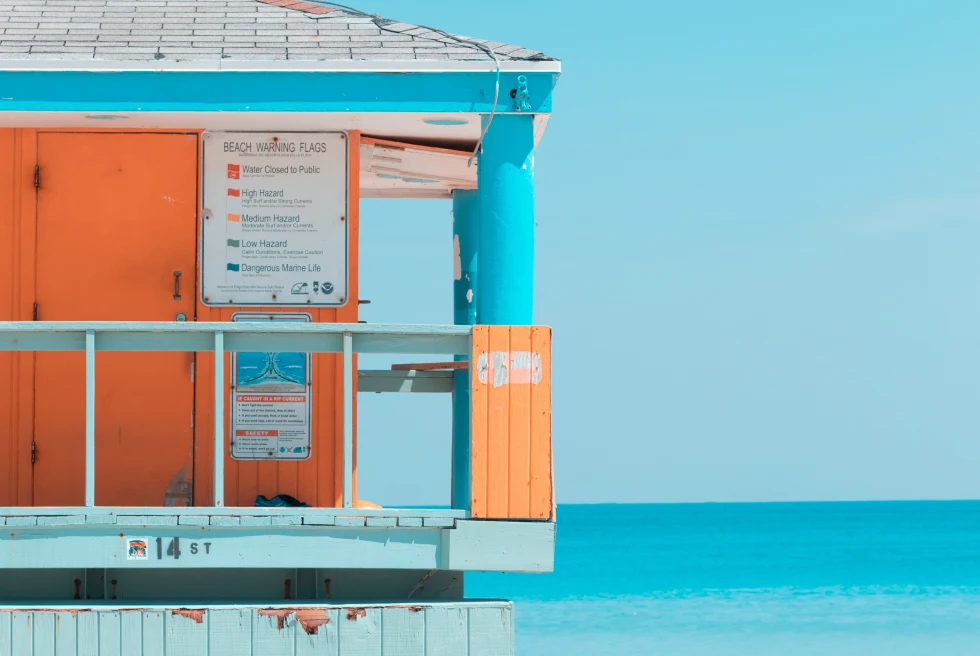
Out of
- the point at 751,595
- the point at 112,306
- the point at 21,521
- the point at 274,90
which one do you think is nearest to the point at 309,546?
the point at 21,521

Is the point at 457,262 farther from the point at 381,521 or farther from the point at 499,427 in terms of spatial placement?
the point at 381,521


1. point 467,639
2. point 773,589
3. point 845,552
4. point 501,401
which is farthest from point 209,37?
point 845,552

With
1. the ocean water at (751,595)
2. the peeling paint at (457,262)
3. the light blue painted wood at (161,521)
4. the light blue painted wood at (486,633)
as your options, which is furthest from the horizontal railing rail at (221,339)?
the ocean water at (751,595)

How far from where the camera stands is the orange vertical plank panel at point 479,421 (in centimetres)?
654

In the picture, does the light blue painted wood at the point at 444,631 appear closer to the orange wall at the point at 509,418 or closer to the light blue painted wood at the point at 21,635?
the orange wall at the point at 509,418

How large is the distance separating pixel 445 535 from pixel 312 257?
8.12ft

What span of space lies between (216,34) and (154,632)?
11.9 ft

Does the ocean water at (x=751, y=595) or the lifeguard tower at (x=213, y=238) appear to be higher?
the lifeguard tower at (x=213, y=238)

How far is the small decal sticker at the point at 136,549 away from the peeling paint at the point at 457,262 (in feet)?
15.8

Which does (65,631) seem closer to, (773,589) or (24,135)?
(24,135)

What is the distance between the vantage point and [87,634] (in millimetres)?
6383

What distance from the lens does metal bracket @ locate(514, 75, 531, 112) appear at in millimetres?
7766

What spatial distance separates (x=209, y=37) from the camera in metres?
8.12

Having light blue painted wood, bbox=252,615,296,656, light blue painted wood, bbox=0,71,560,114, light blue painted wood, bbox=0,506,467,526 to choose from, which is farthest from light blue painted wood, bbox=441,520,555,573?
light blue painted wood, bbox=0,71,560,114
